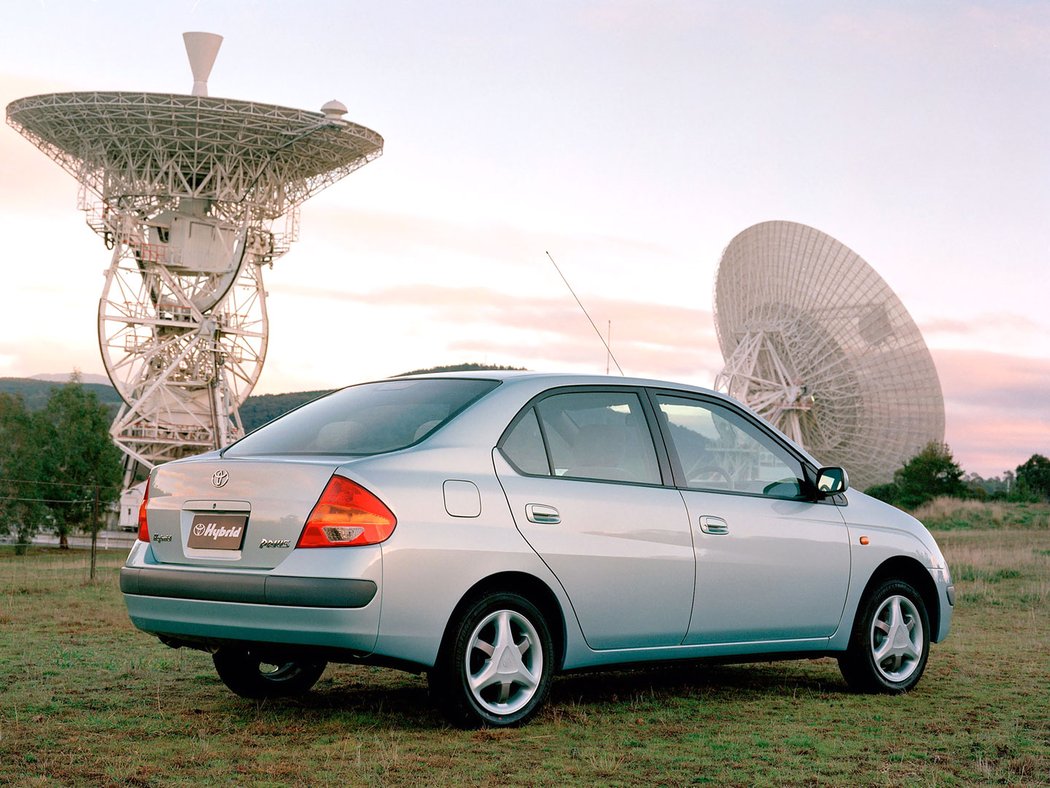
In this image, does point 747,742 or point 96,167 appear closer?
point 747,742

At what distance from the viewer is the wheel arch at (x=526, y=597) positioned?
6.25 m

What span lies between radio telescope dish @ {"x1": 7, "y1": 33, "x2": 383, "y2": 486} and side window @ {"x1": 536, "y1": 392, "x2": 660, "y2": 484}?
5284 cm

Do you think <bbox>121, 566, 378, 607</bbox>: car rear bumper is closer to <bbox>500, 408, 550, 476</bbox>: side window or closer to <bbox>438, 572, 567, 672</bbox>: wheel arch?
<bbox>438, 572, 567, 672</bbox>: wheel arch

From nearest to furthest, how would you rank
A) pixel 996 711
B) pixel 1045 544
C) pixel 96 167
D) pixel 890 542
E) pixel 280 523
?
pixel 280 523 < pixel 996 711 < pixel 890 542 < pixel 1045 544 < pixel 96 167

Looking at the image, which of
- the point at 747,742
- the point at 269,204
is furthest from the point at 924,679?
the point at 269,204

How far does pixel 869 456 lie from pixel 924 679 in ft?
139

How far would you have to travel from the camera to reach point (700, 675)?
8.87 m

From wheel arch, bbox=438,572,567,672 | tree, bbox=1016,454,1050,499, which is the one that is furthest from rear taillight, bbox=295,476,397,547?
tree, bbox=1016,454,1050,499

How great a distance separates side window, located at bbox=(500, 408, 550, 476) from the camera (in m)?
6.68

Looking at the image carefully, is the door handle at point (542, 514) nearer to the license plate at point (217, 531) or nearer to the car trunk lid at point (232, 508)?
the car trunk lid at point (232, 508)

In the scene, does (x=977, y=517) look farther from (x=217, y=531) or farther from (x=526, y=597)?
(x=217, y=531)

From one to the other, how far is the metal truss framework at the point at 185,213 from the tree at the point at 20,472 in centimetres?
531

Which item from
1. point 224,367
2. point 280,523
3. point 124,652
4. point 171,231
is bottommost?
point 124,652

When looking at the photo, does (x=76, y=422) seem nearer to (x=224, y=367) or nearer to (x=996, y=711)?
(x=224, y=367)
